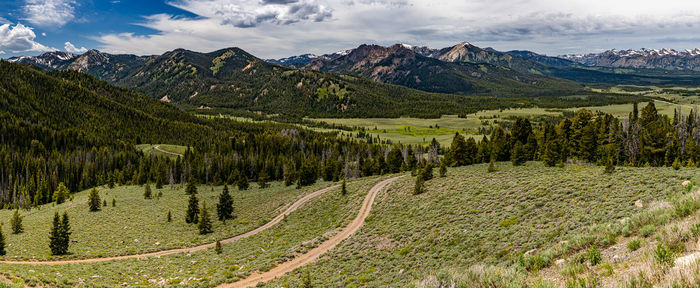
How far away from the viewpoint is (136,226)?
63.5 metres

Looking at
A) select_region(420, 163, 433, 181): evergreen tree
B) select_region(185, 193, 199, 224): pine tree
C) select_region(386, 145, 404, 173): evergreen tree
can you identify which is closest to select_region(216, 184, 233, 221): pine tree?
select_region(185, 193, 199, 224): pine tree

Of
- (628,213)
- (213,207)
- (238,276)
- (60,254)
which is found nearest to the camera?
(628,213)

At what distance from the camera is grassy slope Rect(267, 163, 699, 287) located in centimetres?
2372

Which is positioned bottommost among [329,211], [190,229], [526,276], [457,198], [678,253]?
[190,229]

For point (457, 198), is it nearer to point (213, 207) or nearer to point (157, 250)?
point (157, 250)

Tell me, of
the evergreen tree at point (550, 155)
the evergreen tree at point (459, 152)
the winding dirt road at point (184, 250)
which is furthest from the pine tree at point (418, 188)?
the evergreen tree at point (459, 152)

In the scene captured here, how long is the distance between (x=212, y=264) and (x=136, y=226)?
3426 cm

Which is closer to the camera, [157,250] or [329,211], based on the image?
[157,250]

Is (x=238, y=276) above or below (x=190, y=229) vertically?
above

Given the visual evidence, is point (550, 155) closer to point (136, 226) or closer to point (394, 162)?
point (394, 162)

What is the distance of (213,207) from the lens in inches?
3034

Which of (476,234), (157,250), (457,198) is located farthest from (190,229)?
(476,234)

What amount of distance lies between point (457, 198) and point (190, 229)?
49890 mm

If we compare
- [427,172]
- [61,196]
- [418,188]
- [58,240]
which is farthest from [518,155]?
[61,196]
